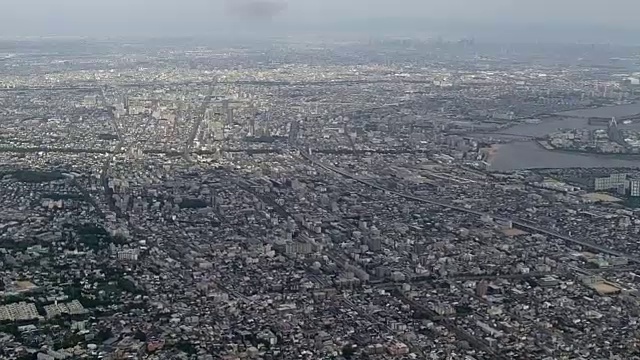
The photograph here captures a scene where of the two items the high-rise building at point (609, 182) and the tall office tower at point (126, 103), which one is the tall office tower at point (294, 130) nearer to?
the tall office tower at point (126, 103)

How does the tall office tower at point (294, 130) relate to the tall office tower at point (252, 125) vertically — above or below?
below

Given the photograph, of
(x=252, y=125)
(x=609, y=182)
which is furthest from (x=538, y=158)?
(x=252, y=125)

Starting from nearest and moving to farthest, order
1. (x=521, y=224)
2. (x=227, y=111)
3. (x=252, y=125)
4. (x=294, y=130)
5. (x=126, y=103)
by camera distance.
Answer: (x=521, y=224)
(x=294, y=130)
(x=252, y=125)
(x=227, y=111)
(x=126, y=103)

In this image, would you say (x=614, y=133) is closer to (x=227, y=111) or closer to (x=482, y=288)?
(x=227, y=111)

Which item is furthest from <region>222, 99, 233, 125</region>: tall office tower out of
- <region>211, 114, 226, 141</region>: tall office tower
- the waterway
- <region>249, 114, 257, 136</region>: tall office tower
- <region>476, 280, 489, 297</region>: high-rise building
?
<region>476, 280, 489, 297</region>: high-rise building

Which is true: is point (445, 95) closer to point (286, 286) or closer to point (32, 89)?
point (32, 89)

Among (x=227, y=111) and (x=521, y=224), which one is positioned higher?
(x=227, y=111)

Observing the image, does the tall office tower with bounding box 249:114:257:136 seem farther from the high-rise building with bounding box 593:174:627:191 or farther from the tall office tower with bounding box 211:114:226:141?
the high-rise building with bounding box 593:174:627:191

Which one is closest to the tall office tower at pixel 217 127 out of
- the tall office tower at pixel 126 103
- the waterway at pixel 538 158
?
the tall office tower at pixel 126 103

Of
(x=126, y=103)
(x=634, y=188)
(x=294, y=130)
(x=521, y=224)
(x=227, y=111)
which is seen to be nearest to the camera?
(x=521, y=224)

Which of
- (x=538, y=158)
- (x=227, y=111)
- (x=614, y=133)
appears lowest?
(x=538, y=158)

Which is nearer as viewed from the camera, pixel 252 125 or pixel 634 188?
pixel 634 188

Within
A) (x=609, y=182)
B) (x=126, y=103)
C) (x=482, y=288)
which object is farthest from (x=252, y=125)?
(x=482, y=288)
